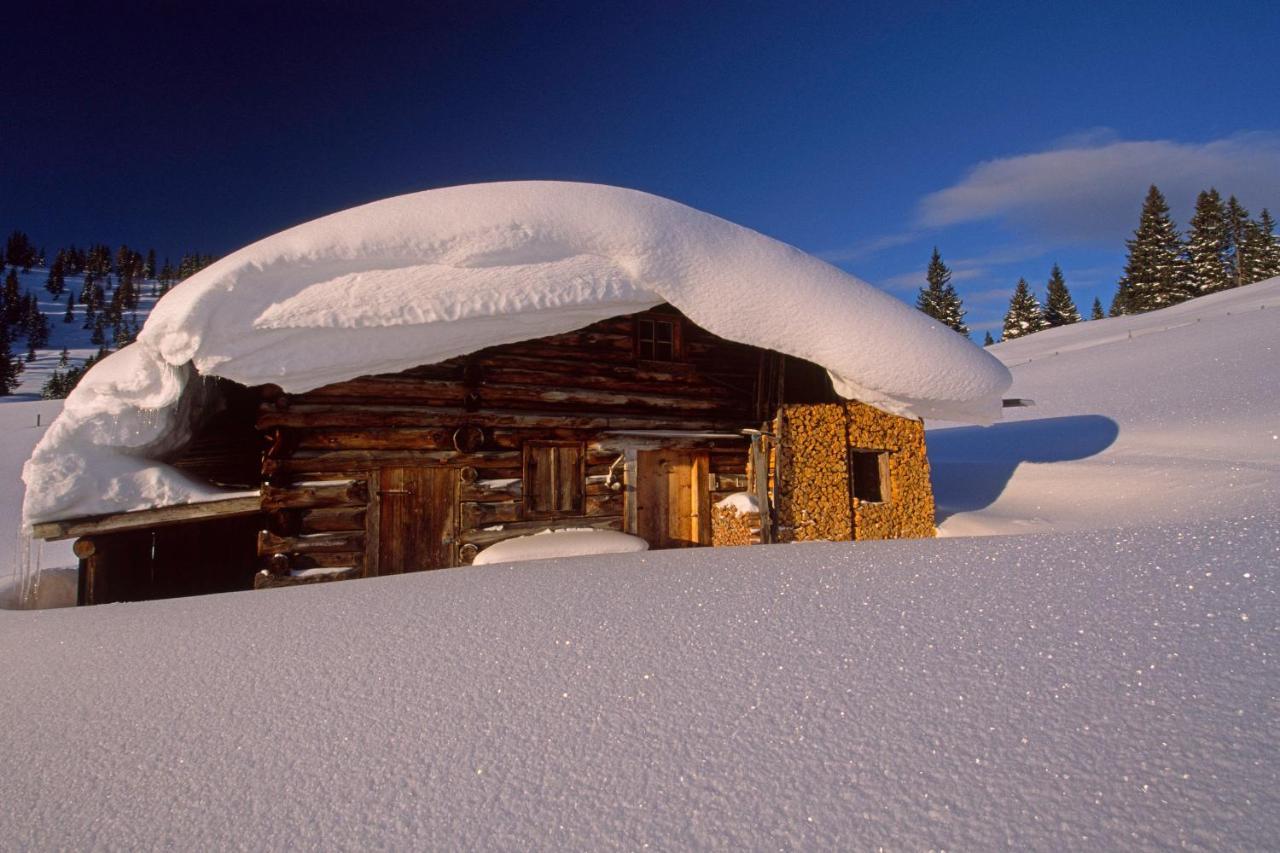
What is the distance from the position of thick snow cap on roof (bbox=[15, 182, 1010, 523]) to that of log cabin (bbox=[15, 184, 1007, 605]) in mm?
42

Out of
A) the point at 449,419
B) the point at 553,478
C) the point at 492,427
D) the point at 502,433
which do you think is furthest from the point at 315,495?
the point at 553,478

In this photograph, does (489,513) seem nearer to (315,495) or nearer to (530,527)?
(530,527)

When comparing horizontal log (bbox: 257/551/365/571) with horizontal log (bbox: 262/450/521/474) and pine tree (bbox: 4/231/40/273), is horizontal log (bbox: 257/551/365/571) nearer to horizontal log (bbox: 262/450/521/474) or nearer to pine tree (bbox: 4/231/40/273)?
horizontal log (bbox: 262/450/521/474)

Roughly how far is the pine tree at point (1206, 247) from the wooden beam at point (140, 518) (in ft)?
193

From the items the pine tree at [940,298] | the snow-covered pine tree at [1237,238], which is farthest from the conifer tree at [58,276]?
the snow-covered pine tree at [1237,238]

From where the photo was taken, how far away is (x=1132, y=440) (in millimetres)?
15328

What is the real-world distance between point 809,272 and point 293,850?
8445 millimetres

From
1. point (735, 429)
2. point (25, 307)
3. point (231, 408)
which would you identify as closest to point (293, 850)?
point (735, 429)

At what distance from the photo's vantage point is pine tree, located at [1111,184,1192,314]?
46.2 metres

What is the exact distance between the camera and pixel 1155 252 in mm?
46719

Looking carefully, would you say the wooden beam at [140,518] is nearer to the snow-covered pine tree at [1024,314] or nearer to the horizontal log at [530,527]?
the horizontal log at [530,527]

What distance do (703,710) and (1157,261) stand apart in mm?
58914

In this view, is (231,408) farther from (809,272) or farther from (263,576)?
(809,272)

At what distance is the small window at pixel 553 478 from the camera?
946cm
